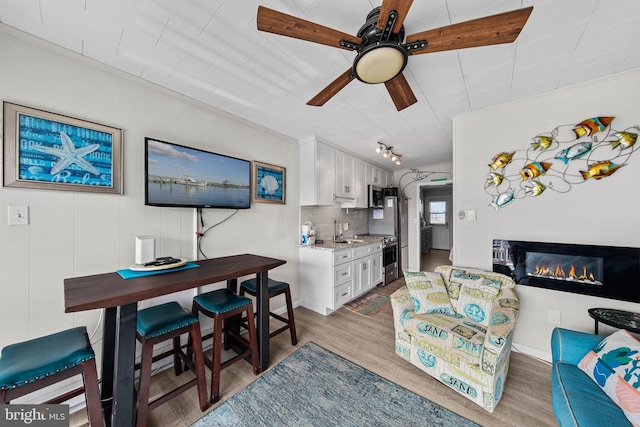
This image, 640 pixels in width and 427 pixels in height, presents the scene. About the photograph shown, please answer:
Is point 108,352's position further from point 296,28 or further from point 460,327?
Answer: point 460,327

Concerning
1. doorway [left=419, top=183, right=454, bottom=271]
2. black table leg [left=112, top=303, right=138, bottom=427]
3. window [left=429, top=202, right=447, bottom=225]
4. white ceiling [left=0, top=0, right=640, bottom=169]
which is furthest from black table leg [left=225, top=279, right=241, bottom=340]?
window [left=429, top=202, right=447, bottom=225]

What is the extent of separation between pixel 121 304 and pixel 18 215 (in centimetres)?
101

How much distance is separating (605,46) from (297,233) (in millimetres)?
3307

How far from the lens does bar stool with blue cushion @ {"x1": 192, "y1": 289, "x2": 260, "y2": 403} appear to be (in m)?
1.64

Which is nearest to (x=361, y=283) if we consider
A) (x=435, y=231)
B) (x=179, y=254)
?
(x=179, y=254)

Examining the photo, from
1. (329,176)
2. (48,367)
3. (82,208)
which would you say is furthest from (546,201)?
(82,208)

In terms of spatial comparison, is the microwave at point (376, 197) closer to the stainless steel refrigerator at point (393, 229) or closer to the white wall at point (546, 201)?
the stainless steel refrigerator at point (393, 229)

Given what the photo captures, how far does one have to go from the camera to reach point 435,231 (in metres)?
8.23

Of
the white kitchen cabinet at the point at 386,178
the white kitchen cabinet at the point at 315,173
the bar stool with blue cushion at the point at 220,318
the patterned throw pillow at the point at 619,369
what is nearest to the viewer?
the patterned throw pillow at the point at 619,369

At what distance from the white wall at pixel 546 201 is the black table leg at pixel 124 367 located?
309 centimetres

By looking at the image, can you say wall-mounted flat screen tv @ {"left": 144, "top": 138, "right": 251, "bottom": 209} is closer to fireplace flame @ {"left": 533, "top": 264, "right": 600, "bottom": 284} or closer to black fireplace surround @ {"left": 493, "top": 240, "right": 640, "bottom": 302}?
black fireplace surround @ {"left": 493, "top": 240, "right": 640, "bottom": 302}

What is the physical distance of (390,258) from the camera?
14.2 ft

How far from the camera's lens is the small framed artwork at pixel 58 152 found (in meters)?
1.39

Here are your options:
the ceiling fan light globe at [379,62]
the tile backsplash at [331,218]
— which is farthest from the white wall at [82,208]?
the ceiling fan light globe at [379,62]
